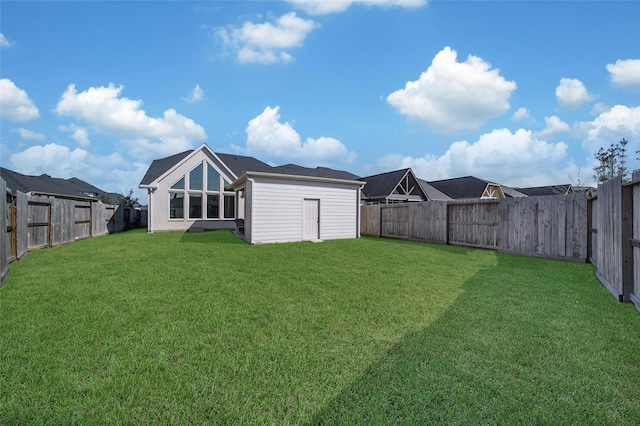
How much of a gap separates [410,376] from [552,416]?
0.89m

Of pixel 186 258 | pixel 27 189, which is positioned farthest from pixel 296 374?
pixel 27 189

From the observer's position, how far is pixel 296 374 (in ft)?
7.40

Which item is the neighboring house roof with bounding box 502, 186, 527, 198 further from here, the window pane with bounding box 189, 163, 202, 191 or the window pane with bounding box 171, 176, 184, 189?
the window pane with bounding box 171, 176, 184, 189

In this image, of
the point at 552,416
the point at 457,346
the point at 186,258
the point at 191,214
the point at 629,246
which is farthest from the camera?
the point at 191,214

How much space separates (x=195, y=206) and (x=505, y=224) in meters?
16.3

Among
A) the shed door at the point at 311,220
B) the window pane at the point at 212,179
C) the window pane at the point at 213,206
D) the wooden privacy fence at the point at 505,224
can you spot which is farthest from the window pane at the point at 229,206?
the wooden privacy fence at the point at 505,224

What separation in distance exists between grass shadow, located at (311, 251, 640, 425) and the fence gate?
9042 mm

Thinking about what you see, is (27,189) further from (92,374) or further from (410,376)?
(410,376)

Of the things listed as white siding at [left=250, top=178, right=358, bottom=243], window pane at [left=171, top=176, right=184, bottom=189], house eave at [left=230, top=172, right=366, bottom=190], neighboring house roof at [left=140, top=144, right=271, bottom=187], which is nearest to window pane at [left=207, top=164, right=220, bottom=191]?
window pane at [left=171, top=176, right=184, bottom=189]

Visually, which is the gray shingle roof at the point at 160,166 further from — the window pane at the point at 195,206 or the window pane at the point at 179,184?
the window pane at the point at 195,206

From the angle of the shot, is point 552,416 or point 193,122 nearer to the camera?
point 552,416

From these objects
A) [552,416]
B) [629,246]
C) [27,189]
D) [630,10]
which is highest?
[630,10]

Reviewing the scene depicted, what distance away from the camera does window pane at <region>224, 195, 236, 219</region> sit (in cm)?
1870

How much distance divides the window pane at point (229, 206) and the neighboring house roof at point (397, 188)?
11595 millimetres
